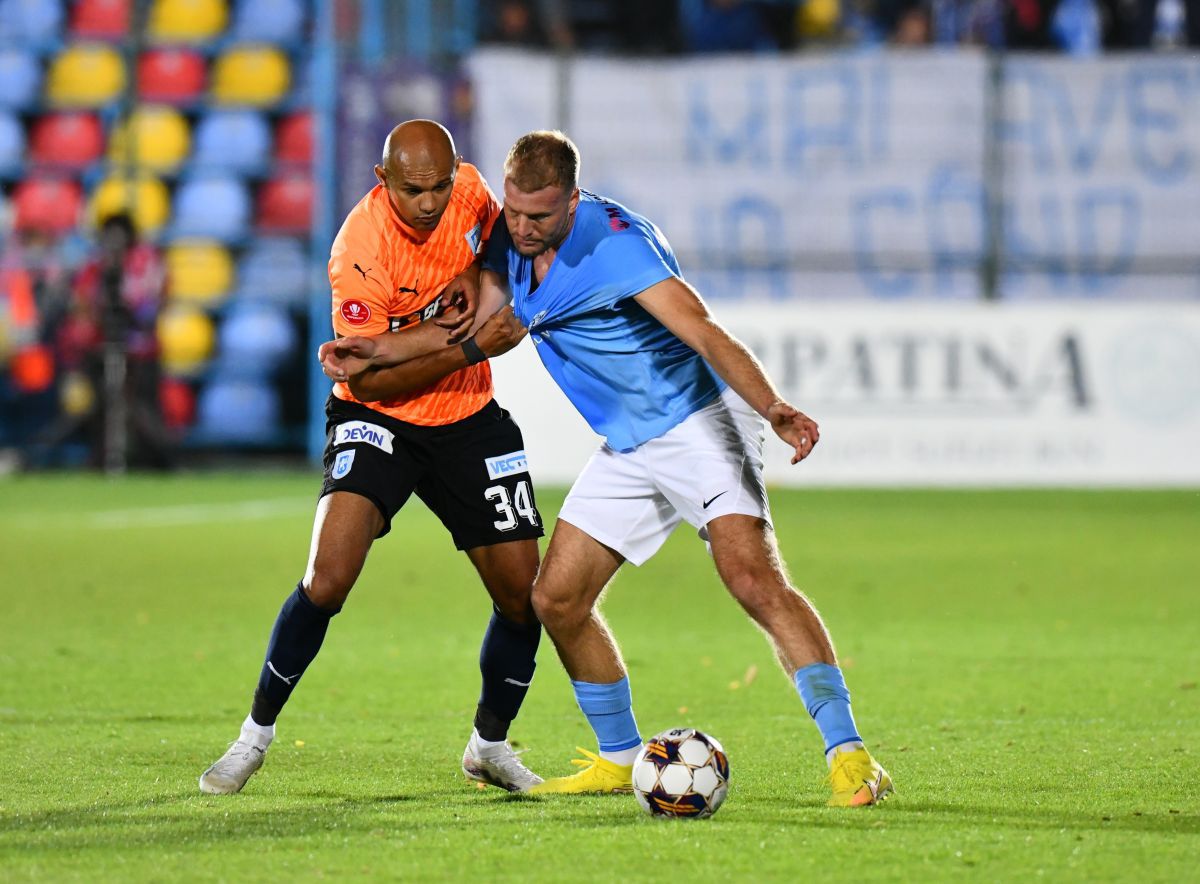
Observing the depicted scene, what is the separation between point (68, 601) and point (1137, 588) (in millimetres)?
5682

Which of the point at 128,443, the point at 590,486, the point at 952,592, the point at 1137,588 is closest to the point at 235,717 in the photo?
the point at 590,486

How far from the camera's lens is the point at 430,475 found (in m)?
5.88

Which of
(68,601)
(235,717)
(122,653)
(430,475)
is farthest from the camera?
(68,601)

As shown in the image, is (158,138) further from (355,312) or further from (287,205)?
(355,312)

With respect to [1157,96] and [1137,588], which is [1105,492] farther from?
[1137,588]

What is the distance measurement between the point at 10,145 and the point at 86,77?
1.13 meters

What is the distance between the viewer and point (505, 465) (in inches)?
232

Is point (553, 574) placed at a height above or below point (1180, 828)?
above

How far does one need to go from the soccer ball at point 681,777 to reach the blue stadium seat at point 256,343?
15.1 m

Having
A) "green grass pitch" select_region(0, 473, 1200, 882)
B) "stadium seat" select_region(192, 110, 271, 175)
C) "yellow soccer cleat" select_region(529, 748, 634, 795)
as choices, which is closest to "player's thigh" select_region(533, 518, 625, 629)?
"yellow soccer cleat" select_region(529, 748, 634, 795)

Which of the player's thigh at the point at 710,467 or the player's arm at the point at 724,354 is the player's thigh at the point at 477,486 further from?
the player's arm at the point at 724,354

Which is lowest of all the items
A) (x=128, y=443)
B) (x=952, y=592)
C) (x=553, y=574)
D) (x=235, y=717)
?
(x=128, y=443)

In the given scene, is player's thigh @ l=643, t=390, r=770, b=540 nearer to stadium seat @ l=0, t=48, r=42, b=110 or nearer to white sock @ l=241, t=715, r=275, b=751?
white sock @ l=241, t=715, r=275, b=751

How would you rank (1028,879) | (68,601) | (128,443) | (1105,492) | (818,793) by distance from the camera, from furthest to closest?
(128,443) < (1105,492) < (68,601) < (818,793) < (1028,879)
